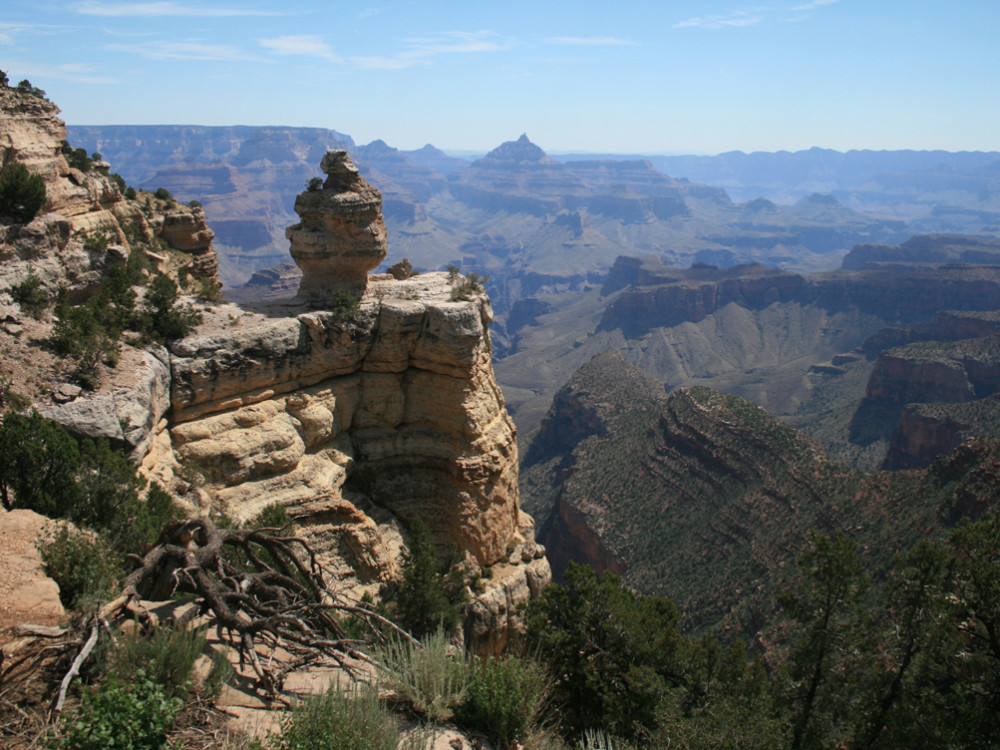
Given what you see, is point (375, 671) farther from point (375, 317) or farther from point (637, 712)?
point (375, 317)

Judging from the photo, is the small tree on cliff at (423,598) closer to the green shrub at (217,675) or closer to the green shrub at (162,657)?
the green shrub at (217,675)

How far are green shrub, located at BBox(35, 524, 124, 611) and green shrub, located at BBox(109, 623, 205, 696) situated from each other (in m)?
1.29

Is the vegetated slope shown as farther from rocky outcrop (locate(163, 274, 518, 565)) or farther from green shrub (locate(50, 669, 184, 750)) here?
green shrub (locate(50, 669, 184, 750))

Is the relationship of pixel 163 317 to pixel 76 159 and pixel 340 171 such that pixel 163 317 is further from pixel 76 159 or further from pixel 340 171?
pixel 76 159

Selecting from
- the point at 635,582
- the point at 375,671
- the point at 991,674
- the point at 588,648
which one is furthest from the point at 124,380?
the point at 635,582

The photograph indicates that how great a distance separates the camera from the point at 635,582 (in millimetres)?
52906

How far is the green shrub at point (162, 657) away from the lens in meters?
8.80

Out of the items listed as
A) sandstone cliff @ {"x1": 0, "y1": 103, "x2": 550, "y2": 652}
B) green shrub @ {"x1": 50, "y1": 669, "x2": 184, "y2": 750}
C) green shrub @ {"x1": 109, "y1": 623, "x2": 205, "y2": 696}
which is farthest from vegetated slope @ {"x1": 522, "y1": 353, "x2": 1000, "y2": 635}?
green shrub @ {"x1": 50, "y1": 669, "x2": 184, "y2": 750}

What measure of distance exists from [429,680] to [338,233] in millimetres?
15870

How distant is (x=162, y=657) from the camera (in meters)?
9.01

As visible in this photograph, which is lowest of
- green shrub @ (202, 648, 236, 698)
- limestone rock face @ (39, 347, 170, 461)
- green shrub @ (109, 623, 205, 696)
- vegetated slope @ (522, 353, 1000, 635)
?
vegetated slope @ (522, 353, 1000, 635)

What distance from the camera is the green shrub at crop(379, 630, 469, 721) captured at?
37.9 ft

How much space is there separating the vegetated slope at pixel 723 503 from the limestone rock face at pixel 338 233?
33.9 m

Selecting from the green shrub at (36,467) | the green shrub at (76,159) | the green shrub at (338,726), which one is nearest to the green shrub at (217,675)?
the green shrub at (338,726)
